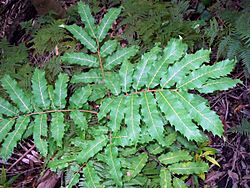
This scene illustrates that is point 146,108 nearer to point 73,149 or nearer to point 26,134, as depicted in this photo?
point 73,149

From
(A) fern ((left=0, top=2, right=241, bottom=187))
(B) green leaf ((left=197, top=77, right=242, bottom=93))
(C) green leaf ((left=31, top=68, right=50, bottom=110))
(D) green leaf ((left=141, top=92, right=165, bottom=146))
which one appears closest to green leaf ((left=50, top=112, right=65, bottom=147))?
(A) fern ((left=0, top=2, right=241, bottom=187))

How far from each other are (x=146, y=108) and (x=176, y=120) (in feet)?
0.73

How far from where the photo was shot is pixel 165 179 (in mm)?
2527

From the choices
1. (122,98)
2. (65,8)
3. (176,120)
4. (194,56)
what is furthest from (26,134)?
(65,8)

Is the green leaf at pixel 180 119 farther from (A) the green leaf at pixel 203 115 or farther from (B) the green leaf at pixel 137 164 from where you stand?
(B) the green leaf at pixel 137 164

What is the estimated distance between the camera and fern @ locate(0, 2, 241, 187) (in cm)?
220

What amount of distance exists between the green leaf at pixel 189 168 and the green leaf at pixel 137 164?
208 millimetres

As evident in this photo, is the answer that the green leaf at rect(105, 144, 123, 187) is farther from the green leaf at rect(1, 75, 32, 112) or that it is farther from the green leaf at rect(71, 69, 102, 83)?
the green leaf at rect(1, 75, 32, 112)

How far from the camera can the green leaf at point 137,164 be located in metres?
2.56

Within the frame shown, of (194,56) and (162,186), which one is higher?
(194,56)

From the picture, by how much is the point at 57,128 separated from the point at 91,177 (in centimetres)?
45

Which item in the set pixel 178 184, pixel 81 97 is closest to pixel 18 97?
pixel 81 97

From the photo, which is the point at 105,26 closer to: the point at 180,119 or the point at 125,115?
the point at 125,115

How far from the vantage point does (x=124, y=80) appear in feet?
7.84
